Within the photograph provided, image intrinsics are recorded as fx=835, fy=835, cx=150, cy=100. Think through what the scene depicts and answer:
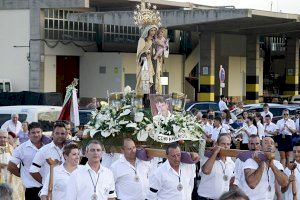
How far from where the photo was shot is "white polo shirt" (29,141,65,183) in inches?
439

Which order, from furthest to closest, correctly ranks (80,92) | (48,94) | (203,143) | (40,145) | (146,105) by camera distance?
(80,92)
(48,94)
(146,105)
(203,143)
(40,145)

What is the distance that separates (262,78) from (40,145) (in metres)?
46.8

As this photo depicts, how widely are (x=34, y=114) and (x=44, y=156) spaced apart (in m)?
10.2

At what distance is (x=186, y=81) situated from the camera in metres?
52.0

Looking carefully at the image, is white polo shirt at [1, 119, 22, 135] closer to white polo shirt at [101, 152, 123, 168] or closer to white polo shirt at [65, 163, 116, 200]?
white polo shirt at [101, 152, 123, 168]

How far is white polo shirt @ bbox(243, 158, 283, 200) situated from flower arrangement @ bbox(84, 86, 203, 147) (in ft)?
7.70

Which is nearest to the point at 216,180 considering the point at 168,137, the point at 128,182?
the point at 128,182

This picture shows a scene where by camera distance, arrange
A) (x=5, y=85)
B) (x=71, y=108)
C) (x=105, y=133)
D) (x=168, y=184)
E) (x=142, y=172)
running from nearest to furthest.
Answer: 1. (x=168, y=184)
2. (x=142, y=172)
3. (x=105, y=133)
4. (x=71, y=108)
5. (x=5, y=85)

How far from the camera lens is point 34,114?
21.3m

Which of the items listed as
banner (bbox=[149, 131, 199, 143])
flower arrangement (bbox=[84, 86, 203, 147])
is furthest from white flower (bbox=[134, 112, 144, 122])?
banner (bbox=[149, 131, 199, 143])

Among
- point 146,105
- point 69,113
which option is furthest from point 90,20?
point 146,105

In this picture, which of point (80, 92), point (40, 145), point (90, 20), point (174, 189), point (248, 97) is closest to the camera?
point (174, 189)

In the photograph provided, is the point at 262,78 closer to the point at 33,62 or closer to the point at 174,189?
the point at 33,62

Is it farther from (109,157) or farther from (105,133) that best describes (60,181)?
(105,133)
